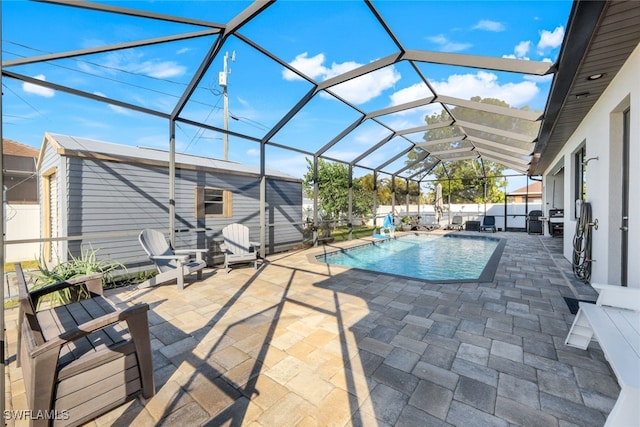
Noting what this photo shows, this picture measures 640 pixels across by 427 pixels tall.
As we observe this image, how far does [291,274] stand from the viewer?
5250mm

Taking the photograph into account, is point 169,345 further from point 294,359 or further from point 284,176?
point 284,176

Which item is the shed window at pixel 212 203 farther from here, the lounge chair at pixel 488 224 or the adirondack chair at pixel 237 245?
the lounge chair at pixel 488 224

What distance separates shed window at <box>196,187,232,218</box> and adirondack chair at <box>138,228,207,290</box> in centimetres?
209

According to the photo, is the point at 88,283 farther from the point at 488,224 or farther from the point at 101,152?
the point at 488,224

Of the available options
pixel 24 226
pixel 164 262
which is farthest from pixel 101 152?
pixel 24 226

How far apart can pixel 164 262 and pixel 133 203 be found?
6.98ft

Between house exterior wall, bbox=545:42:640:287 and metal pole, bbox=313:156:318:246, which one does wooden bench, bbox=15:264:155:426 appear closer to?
house exterior wall, bbox=545:42:640:287

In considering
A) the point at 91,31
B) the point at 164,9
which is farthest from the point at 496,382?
the point at 91,31

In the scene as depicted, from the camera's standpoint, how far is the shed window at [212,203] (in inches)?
271

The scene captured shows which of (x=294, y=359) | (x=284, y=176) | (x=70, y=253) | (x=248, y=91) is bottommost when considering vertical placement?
(x=294, y=359)

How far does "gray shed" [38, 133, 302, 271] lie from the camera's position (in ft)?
16.6

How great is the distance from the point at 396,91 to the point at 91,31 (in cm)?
525

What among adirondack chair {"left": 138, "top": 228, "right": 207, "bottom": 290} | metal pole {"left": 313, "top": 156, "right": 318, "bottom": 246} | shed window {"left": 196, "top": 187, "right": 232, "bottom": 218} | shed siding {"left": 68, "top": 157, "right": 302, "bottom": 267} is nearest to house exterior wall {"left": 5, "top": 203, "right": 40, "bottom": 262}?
shed siding {"left": 68, "top": 157, "right": 302, "bottom": 267}

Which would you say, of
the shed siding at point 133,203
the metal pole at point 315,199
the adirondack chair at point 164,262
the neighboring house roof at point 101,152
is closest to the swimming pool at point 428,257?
the metal pole at point 315,199
